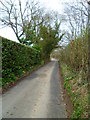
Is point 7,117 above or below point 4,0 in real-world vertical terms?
below

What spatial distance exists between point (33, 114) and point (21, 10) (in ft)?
59.8

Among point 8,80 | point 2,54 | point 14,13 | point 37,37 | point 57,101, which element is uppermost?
point 14,13

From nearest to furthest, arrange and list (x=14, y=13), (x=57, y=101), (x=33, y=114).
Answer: (x=33, y=114), (x=57, y=101), (x=14, y=13)

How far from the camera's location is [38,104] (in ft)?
13.0

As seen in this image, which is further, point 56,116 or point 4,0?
point 4,0

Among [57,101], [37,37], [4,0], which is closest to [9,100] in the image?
[57,101]

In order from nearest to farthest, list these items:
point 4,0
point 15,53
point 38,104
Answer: point 38,104
point 15,53
point 4,0

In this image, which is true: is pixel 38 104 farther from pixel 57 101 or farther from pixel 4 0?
pixel 4 0

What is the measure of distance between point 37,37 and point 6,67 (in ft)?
56.3

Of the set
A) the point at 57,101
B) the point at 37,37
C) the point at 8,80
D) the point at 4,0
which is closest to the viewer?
the point at 57,101

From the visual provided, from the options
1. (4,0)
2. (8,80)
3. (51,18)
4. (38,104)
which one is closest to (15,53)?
(8,80)

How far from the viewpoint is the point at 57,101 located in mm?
4309

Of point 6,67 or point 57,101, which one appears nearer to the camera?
point 57,101

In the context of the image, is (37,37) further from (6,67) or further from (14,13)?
(6,67)
